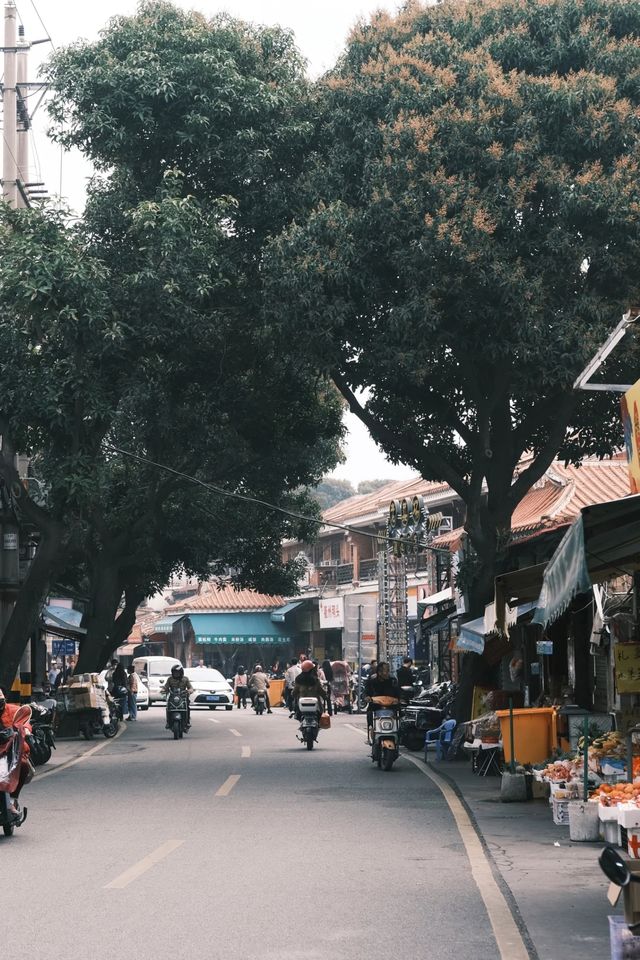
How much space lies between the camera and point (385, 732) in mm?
20969

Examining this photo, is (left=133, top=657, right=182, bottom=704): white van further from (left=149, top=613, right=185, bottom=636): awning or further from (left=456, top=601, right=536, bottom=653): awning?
(left=456, top=601, right=536, bottom=653): awning

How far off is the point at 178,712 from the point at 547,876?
67.4 ft

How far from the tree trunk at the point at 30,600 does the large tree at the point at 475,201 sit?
23.1ft

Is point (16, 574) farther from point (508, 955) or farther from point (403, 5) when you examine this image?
point (508, 955)

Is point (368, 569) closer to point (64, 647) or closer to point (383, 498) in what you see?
point (383, 498)

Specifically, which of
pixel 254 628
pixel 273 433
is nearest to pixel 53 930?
pixel 273 433

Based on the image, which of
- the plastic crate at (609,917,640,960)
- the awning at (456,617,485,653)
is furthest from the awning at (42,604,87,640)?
the plastic crate at (609,917,640,960)

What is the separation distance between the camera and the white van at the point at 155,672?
171 ft

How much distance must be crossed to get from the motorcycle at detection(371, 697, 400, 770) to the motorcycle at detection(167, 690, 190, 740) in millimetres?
9864

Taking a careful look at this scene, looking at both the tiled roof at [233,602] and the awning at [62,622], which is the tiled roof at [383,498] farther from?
the awning at [62,622]

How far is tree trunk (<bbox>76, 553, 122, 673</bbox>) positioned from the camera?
33812 millimetres

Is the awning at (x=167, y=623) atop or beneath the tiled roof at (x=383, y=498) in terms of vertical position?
beneath

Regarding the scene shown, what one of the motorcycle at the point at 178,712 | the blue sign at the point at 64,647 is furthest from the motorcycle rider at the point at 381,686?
the blue sign at the point at 64,647

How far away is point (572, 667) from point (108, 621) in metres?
15.6
